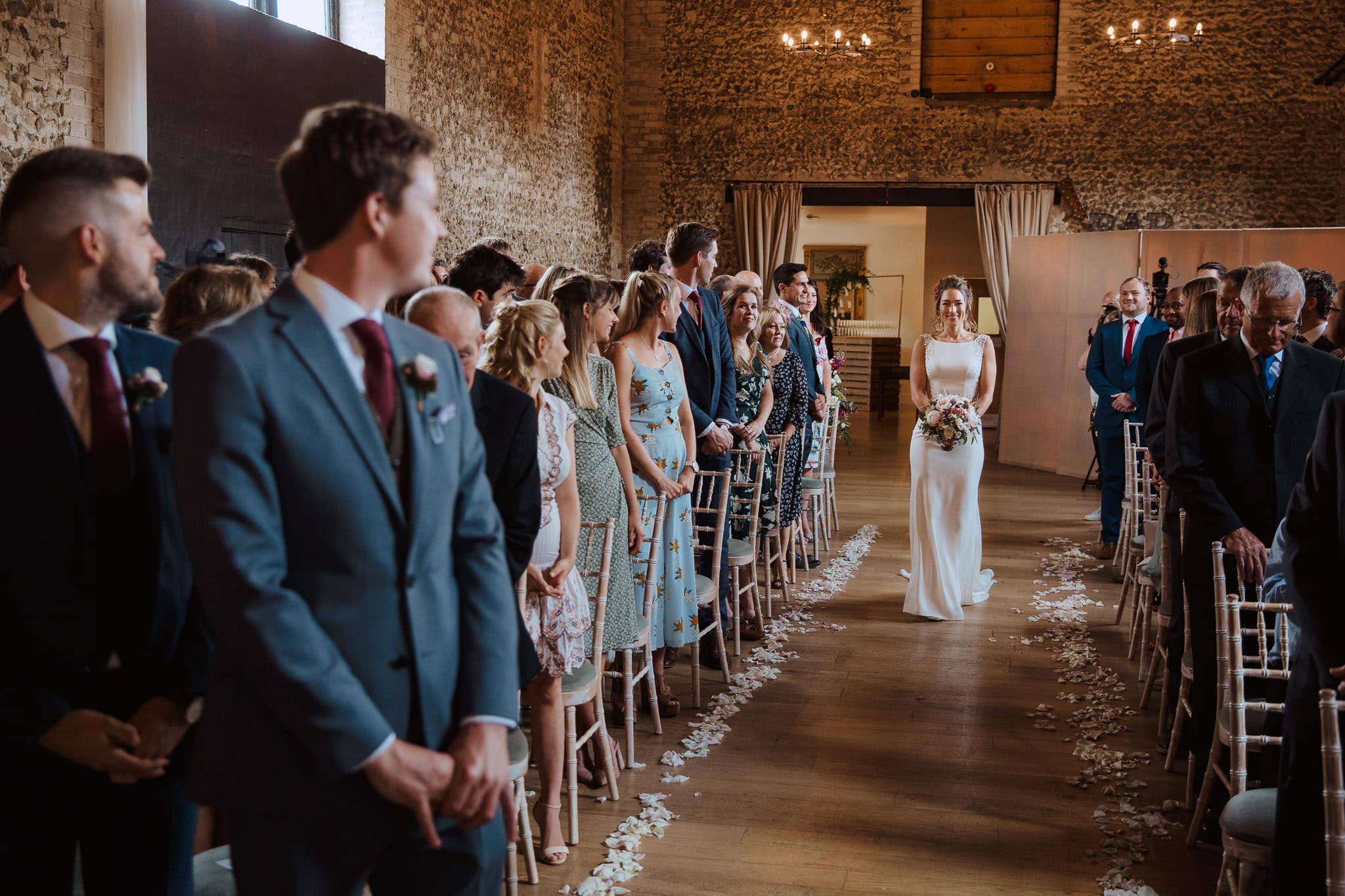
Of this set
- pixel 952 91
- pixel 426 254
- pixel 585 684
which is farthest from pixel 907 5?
pixel 426 254

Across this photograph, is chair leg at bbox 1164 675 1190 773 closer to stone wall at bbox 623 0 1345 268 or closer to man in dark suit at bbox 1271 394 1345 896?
man in dark suit at bbox 1271 394 1345 896

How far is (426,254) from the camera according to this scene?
142 cm

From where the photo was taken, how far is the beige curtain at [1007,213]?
13750 mm

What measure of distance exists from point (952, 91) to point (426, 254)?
1367 cm

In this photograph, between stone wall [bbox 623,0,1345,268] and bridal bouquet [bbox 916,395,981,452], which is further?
stone wall [bbox 623,0,1345,268]

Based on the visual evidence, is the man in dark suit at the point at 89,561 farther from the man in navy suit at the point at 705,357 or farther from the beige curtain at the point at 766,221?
the beige curtain at the point at 766,221

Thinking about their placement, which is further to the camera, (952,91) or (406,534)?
(952,91)

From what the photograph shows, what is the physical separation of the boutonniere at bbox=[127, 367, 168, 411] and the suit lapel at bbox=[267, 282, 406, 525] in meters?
0.34

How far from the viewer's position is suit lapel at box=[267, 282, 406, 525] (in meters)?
1.34

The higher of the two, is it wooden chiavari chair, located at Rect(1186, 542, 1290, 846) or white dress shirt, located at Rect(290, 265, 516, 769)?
white dress shirt, located at Rect(290, 265, 516, 769)

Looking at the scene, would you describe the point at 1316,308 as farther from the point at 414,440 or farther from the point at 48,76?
the point at 48,76

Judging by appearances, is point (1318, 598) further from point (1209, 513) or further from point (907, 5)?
point (907, 5)

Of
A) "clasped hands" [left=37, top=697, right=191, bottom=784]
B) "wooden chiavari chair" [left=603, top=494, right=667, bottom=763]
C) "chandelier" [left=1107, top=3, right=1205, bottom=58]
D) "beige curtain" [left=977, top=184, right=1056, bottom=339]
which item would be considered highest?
"chandelier" [left=1107, top=3, right=1205, bottom=58]

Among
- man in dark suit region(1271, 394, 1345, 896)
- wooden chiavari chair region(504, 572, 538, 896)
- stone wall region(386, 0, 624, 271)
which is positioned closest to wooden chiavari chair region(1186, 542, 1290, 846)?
man in dark suit region(1271, 394, 1345, 896)
